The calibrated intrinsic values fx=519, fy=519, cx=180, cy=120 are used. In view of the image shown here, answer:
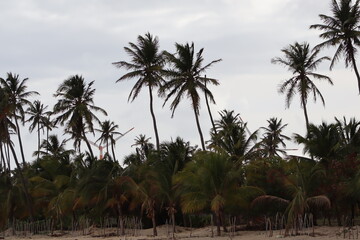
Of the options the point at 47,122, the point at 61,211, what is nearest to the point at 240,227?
the point at 61,211

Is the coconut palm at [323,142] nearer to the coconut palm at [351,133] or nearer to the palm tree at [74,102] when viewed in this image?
the coconut palm at [351,133]

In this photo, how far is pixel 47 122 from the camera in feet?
221

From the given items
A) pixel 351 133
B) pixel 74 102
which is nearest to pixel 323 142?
pixel 351 133

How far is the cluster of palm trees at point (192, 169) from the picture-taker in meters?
28.4

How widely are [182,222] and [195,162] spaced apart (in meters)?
10.9

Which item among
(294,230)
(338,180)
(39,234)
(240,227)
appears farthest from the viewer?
(39,234)

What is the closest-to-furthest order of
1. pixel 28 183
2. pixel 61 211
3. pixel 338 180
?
1. pixel 338 180
2. pixel 61 211
3. pixel 28 183

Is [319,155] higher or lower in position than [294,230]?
higher

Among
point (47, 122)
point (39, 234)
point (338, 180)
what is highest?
point (47, 122)

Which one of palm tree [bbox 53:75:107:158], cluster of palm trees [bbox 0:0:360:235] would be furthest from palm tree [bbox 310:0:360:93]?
palm tree [bbox 53:75:107:158]

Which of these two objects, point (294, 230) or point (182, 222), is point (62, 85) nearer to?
point (182, 222)

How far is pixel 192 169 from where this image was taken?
2959 cm

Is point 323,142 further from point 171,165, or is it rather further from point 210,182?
point 171,165

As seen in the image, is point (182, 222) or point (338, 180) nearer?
point (338, 180)
